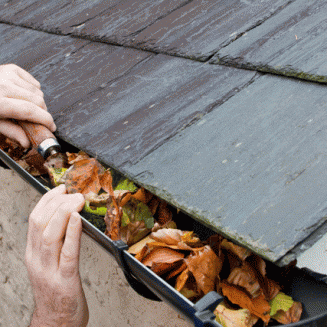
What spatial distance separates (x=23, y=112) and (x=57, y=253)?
1.61 feet

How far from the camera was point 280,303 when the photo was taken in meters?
0.89

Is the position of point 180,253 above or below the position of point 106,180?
below

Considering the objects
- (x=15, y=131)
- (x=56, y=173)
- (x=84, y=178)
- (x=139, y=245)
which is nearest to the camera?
(x=139, y=245)

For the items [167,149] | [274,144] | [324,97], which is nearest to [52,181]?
[167,149]

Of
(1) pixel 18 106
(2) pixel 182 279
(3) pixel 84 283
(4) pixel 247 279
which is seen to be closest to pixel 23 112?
(1) pixel 18 106

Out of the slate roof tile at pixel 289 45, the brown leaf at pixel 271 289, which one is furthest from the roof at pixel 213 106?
the brown leaf at pixel 271 289

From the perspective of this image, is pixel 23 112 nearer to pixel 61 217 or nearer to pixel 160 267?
pixel 61 217

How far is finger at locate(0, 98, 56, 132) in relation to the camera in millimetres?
1382

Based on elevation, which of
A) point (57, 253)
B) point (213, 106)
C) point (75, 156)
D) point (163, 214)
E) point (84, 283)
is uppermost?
point (213, 106)

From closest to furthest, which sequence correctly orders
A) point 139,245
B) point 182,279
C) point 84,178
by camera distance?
point 182,279
point 139,245
point 84,178

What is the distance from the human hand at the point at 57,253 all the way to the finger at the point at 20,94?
0.40m

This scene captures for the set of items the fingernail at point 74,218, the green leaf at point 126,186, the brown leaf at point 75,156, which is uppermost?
the brown leaf at point 75,156

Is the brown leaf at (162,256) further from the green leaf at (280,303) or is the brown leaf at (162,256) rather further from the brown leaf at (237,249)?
the green leaf at (280,303)

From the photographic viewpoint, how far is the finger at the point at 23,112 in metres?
1.38
